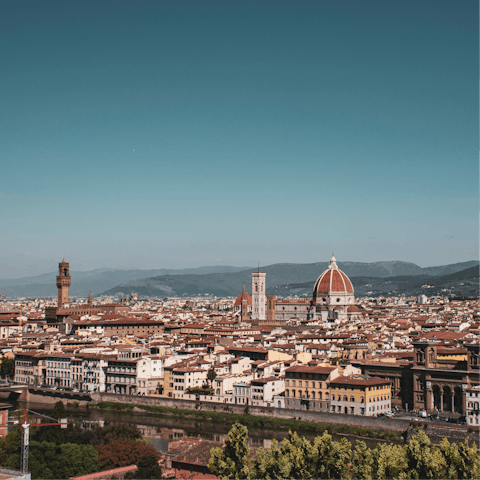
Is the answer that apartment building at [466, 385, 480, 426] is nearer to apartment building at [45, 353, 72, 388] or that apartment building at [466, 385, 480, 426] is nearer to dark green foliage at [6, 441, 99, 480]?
dark green foliage at [6, 441, 99, 480]

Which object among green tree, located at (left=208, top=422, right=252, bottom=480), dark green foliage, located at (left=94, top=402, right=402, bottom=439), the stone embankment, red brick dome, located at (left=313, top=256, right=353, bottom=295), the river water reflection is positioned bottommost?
the river water reflection

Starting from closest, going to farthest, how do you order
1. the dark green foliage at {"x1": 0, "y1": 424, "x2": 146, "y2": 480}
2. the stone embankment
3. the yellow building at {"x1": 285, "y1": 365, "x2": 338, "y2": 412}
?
the dark green foliage at {"x1": 0, "y1": 424, "x2": 146, "y2": 480} < the stone embankment < the yellow building at {"x1": 285, "y1": 365, "x2": 338, "y2": 412}

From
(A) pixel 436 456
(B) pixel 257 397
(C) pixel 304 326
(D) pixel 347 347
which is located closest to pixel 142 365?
(B) pixel 257 397

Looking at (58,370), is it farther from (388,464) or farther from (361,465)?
(388,464)

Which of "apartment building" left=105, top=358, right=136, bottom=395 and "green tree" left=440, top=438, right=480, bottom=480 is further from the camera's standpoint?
"apartment building" left=105, top=358, right=136, bottom=395

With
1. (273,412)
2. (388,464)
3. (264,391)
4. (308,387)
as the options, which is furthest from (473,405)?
(388,464)

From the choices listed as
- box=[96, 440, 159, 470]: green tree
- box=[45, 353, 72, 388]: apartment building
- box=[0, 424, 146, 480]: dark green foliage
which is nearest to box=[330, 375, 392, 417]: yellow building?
box=[0, 424, 146, 480]: dark green foliage

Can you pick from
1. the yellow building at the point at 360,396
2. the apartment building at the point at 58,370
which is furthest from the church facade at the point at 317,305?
the yellow building at the point at 360,396

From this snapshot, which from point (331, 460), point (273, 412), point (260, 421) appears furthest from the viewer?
point (273, 412)
